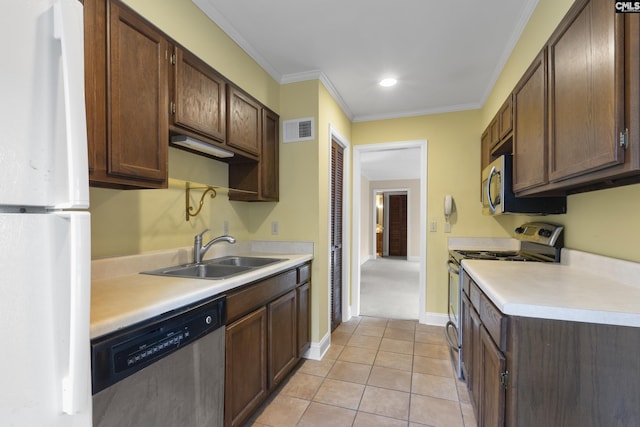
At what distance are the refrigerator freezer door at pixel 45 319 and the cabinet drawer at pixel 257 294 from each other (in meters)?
0.86

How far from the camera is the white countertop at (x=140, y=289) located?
96cm

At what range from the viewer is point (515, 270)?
5.56 ft

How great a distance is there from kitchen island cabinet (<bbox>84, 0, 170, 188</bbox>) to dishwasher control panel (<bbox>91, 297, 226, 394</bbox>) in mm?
649

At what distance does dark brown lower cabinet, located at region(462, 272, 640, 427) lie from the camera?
0.96 meters

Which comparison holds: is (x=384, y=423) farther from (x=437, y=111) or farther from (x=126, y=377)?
(x=437, y=111)

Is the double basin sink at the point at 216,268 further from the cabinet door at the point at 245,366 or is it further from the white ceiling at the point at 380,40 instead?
the white ceiling at the point at 380,40

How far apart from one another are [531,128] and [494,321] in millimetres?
1146

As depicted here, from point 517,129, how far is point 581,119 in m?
0.79

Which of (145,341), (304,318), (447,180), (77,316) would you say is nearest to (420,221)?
(447,180)

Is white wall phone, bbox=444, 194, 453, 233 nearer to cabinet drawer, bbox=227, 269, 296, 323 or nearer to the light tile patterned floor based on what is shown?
the light tile patterned floor

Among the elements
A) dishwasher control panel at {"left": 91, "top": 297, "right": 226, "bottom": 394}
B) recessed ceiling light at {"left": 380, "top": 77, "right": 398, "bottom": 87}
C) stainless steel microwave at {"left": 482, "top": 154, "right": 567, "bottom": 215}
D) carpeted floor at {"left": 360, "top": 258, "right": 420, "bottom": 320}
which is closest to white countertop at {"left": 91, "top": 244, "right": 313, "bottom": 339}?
dishwasher control panel at {"left": 91, "top": 297, "right": 226, "bottom": 394}

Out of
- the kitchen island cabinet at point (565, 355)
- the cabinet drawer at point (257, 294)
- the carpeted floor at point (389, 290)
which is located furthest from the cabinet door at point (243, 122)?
the carpeted floor at point (389, 290)

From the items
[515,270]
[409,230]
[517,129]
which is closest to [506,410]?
[515,270]

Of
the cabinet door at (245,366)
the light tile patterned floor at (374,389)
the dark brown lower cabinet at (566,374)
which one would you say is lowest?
the light tile patterned floor at (374,389)
